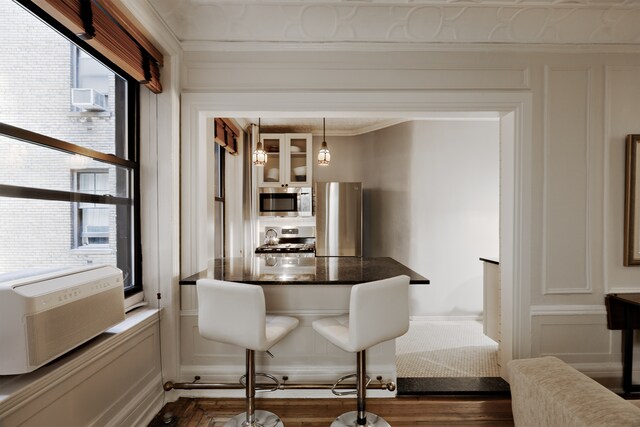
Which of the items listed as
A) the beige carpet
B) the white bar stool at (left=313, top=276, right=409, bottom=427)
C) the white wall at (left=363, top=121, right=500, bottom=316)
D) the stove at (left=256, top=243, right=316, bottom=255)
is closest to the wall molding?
the beige carpet

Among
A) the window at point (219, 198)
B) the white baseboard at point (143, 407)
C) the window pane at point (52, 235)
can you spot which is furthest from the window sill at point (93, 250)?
the window at point (219, 198)

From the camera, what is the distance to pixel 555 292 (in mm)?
2270

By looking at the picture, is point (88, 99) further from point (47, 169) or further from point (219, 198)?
point (219, 198)

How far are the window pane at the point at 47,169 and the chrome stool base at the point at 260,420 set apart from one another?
154 cm

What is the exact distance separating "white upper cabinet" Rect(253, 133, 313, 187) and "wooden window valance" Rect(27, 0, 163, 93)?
2322 mm

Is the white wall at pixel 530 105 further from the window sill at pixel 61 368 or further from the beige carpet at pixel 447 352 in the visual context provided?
the window sill at pixel 61 368

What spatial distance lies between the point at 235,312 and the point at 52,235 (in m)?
0.91

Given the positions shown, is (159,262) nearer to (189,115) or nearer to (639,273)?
(189,115)

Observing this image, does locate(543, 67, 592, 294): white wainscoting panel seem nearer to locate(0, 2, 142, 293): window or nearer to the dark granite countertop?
the dark granite countertop

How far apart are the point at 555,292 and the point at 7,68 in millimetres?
3302

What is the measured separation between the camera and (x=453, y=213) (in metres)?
3.95

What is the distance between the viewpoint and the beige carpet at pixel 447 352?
2564mm

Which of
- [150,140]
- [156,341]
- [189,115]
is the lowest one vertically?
[156,341]

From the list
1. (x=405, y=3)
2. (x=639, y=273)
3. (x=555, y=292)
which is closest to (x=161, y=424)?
(x=555, y=292)
